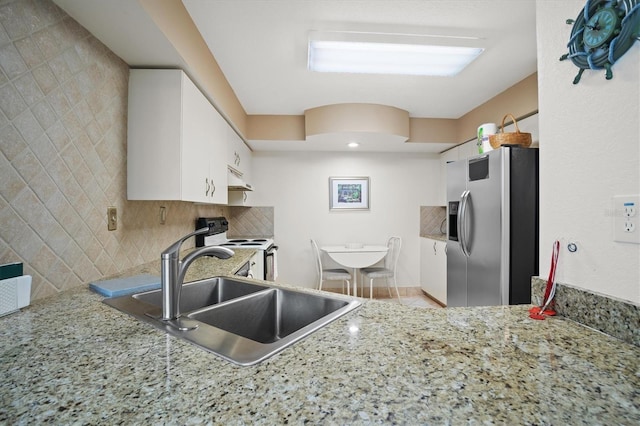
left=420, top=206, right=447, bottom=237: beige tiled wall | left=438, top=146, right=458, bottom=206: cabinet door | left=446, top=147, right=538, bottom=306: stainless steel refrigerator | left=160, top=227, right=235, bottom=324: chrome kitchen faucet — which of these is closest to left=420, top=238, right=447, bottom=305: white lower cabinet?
left=420, top=206, right=447, bottom=237: beige tiled wall

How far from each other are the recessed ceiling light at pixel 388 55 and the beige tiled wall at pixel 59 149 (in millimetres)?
1336

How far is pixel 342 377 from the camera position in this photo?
0.55 meters

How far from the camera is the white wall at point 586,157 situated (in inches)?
29.2

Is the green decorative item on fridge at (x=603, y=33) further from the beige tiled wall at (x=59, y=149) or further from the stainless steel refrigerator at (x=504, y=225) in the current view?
the beige tiled wall at (x=59, y=149)

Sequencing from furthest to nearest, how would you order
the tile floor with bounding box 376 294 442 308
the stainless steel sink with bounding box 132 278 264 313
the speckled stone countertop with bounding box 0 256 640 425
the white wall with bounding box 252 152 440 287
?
the white wall with bounding box 252 152 440 287
the tile floor with bounding box 376 294 442 308
the stainless steel sink with bounding box 132 278 264 313
the speckled stone countertop with bounding box 0 256 640 425

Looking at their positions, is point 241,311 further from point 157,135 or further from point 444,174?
point 444,174

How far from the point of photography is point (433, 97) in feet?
10.0

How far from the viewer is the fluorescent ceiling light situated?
82.1 inches

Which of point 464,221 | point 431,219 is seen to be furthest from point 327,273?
point 464,221

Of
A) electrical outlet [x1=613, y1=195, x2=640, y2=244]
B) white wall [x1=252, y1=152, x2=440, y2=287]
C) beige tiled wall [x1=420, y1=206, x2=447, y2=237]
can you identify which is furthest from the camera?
beige tiled wall [x1=420, y1=206, x2=447, y2=237]

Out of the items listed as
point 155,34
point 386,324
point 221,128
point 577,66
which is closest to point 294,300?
point 386,324

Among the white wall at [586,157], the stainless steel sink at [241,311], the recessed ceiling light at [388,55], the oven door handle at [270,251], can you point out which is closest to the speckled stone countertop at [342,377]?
the stainless steel sink at [241,311]

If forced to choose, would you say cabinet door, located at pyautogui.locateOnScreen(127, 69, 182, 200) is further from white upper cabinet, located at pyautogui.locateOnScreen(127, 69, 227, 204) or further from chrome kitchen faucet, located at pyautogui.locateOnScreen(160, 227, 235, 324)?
chrome kitchen faucet, located at pyautogui.locateOnScreen(160, 227, 235, 324)

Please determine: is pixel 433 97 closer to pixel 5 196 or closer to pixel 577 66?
pixel 577 66
